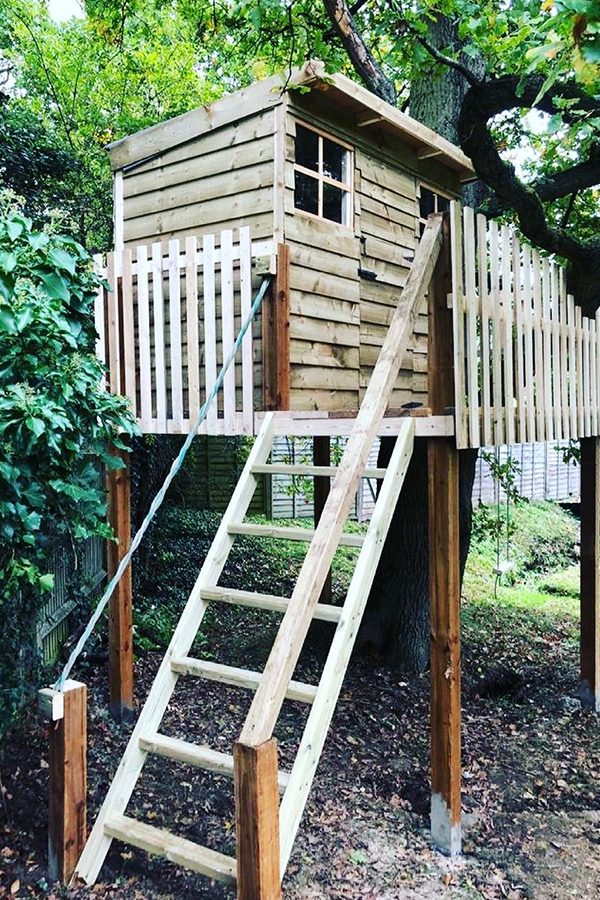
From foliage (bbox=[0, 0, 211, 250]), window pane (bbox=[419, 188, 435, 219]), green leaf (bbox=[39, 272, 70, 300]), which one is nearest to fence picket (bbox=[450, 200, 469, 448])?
green leaf (bbox=[39, 272, 70, 300])

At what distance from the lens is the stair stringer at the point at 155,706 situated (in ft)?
9.25

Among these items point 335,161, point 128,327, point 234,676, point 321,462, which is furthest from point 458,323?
point 321,462

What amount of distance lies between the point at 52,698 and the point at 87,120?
1149 centimetres

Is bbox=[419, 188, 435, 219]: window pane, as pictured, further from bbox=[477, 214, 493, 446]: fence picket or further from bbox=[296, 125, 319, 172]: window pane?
bbox=[477, 214, 493, 446]: fence picket

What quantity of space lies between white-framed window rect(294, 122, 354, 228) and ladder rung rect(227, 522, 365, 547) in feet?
8.06

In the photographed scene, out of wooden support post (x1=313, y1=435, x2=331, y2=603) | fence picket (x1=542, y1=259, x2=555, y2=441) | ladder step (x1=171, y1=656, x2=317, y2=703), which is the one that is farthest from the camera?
wooden support post (x1=313, y1=435, x2=331, y2=603)

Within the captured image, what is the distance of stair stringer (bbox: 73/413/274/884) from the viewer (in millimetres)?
2820

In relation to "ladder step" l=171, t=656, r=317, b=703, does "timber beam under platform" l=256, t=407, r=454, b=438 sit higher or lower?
higher

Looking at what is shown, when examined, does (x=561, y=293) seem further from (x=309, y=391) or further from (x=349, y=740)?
(x=349, y=740)

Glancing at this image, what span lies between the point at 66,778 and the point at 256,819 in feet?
3.57

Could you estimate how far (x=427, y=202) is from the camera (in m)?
6.39

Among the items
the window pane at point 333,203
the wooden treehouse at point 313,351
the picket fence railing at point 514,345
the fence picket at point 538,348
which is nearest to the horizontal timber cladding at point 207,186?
the wooden treehouse at point 313,351

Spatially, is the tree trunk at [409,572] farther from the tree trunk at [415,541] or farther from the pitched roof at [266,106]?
the pitched roof at [266,106]

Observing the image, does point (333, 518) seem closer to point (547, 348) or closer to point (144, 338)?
A: point (144, 338)
